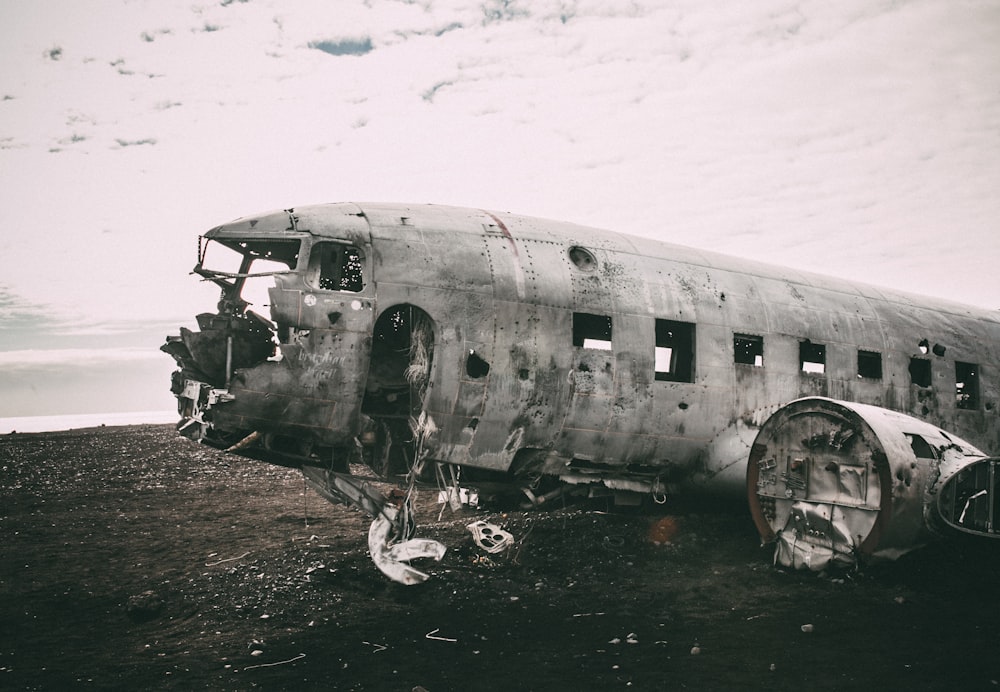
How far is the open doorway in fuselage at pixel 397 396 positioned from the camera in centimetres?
937

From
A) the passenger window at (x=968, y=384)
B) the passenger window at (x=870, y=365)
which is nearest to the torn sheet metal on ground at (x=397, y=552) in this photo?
the passenger window at (x=870, y=365)

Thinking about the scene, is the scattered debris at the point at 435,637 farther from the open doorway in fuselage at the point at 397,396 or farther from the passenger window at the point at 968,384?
the passenger window at the point at 968,384

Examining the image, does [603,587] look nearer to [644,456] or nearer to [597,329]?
[644,456]

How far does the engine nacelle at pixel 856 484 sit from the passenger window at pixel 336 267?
630cm

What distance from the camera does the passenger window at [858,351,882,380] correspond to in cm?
1320

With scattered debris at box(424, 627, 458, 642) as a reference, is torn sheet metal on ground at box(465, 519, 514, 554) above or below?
Result: above

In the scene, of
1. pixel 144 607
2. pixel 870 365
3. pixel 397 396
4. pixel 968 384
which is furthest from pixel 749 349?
pixel 144 607

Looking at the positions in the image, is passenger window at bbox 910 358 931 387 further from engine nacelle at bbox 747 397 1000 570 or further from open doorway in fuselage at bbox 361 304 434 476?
open doorway in fuselage at bbox 361 304 434 476

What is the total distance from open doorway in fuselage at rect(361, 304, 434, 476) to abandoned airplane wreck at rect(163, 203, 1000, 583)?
3cm

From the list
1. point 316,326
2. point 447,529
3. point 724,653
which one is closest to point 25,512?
point 447,529

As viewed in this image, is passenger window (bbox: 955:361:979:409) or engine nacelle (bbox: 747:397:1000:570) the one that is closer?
engine nacelle (bbox: 747:397:1000:570)

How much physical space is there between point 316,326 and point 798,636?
6.68 m

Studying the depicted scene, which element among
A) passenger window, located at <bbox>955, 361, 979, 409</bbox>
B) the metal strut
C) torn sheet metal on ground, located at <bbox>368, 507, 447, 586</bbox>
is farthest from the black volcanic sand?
passenger window, located at <bbox>955, 361, 979, 409</bbox>

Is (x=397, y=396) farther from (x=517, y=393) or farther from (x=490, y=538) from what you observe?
(x=490, y=538)
